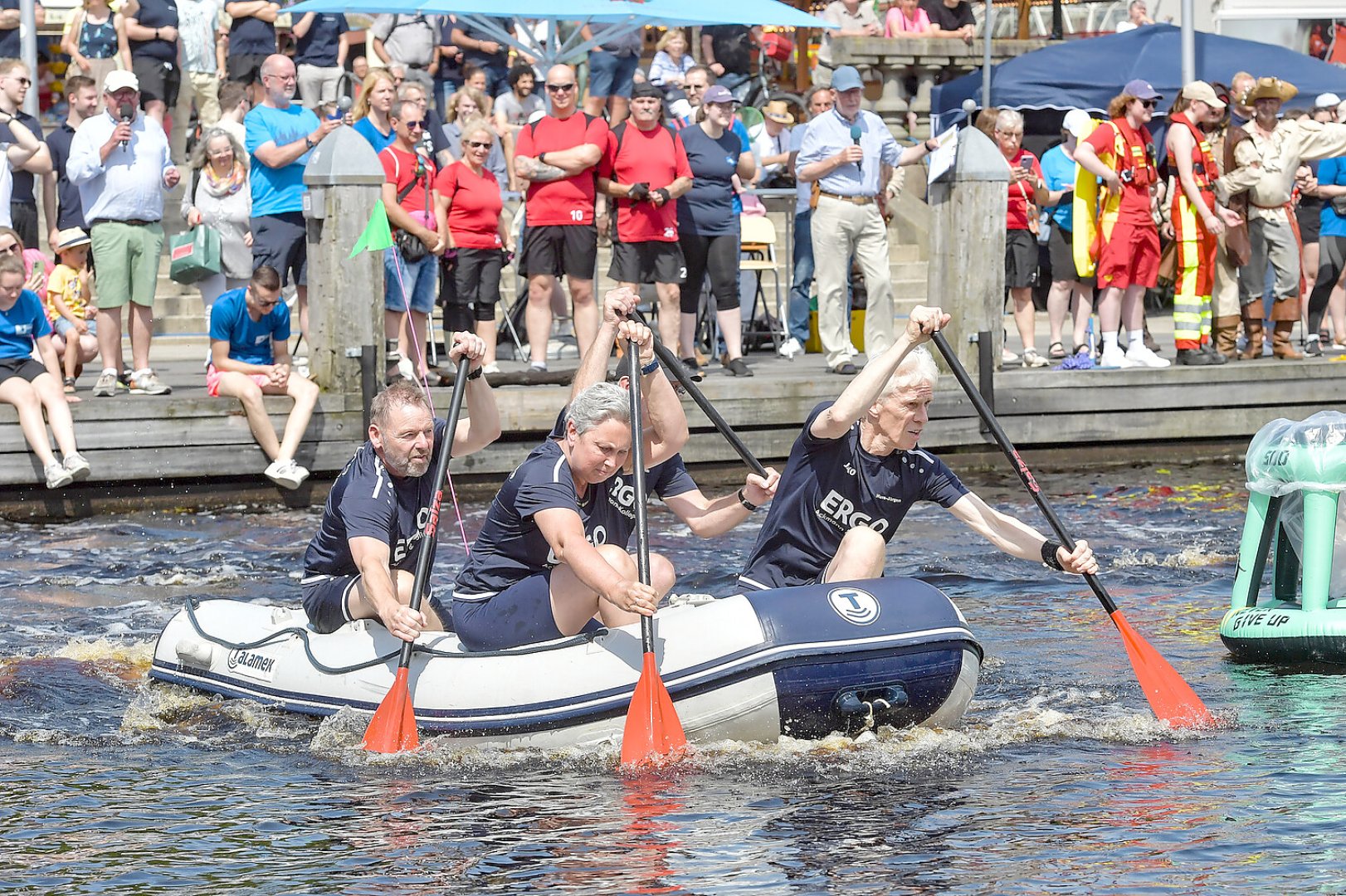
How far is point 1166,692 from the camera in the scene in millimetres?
6875

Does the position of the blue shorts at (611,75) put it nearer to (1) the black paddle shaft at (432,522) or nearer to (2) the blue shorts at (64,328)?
(2) the blue shorts at (64,328)

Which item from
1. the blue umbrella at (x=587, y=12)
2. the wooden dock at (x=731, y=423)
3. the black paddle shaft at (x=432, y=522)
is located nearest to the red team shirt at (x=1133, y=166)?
the wooden dock at (x=731, y=423)

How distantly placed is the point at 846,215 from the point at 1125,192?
69.6 inches

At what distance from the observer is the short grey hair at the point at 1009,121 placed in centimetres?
1270

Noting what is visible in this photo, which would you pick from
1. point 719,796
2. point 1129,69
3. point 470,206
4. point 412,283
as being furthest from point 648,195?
point 1129,69

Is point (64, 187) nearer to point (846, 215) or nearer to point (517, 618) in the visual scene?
point (846, 215)

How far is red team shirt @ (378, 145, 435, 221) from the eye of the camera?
11414 mm

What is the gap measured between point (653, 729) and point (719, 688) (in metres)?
0.27

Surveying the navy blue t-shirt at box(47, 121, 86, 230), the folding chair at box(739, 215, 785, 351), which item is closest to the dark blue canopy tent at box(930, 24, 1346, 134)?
the folding chair at box(739, 215, 785, 351)

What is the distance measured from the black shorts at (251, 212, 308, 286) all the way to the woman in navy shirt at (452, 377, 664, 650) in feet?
17.3

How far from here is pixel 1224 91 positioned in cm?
1479

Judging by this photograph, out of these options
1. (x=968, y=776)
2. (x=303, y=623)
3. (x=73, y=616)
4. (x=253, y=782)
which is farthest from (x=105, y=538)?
(x=968, y=776)

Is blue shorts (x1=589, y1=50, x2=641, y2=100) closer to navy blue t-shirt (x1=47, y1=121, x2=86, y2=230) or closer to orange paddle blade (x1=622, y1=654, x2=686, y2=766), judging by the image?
navy blue t-shirt (x1=47, y1=121, x2=86, y2=230)

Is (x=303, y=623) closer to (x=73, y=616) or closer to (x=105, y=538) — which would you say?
(x=73, y=616)
